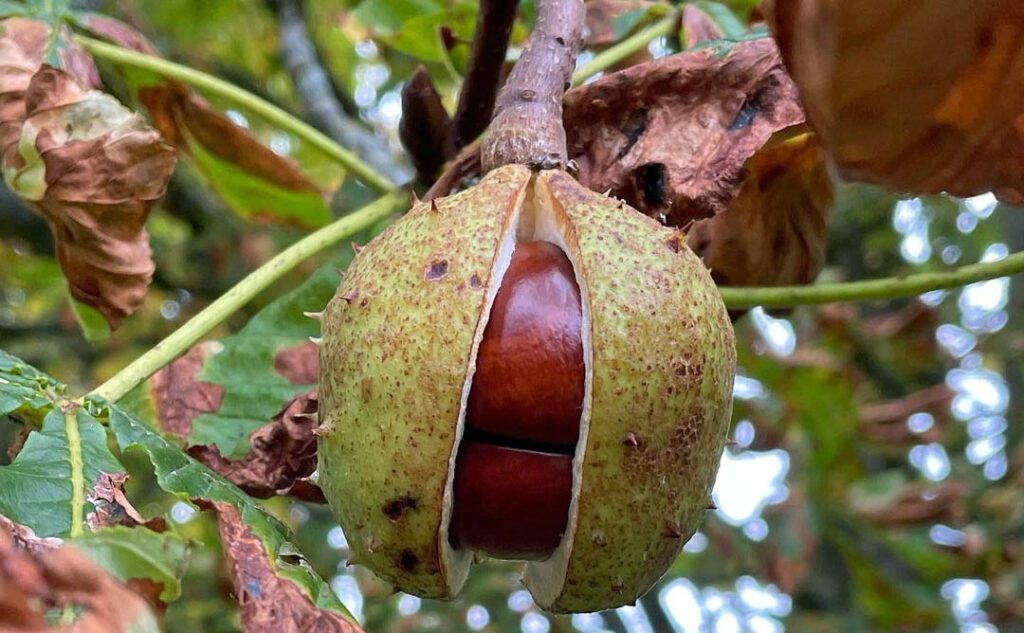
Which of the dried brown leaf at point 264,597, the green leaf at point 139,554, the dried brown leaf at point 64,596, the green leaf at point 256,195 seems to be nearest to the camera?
the dried brown leaf at point 64,596

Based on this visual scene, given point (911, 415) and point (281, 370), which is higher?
point (281, 370)

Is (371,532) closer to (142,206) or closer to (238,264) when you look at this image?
(142,206)

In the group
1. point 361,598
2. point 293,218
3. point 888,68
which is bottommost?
point 361,598

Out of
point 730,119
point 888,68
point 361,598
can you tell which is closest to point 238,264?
point 361,598

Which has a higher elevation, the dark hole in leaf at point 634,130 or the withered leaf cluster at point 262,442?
the dark hole in leaf at point 634,130

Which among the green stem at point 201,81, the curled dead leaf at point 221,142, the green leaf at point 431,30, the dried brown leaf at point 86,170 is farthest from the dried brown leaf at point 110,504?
the green leaf at point 431,30

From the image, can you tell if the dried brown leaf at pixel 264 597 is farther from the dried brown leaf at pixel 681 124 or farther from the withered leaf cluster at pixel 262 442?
the dried brown leaf at pixel 681 124

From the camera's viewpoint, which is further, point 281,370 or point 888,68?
point 281,370

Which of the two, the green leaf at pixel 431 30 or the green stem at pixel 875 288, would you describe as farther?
the green leaf at pixel 431 30
